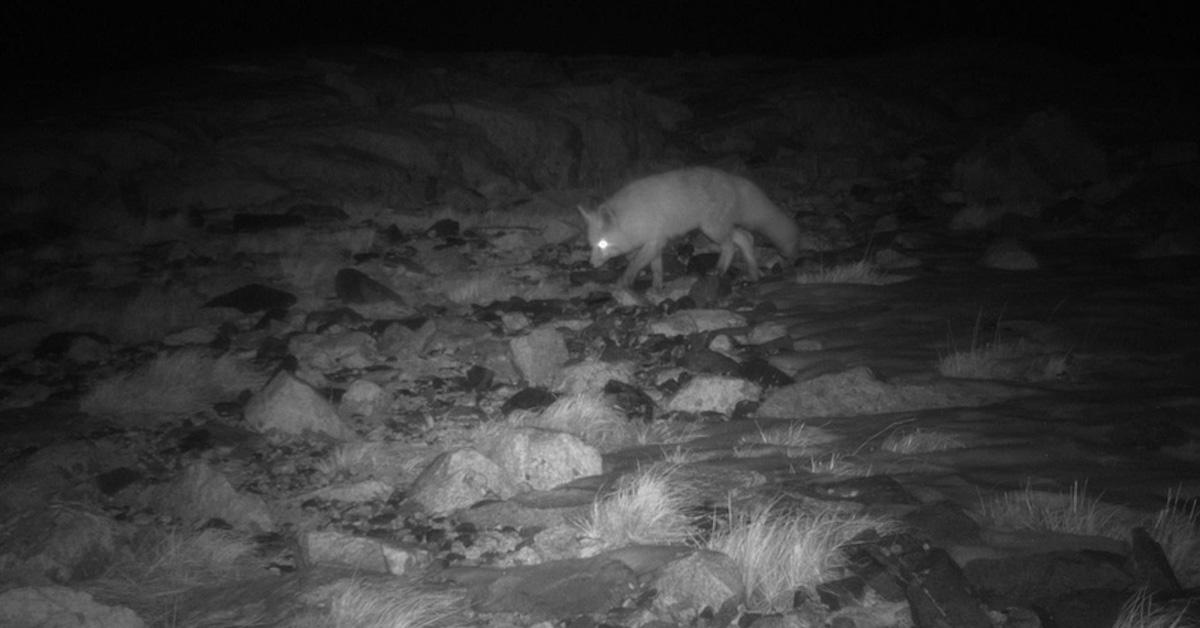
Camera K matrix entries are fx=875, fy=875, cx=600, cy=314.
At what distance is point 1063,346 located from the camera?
8180 millimetres

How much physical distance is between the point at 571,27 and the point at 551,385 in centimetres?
4632

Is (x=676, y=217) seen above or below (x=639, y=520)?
above

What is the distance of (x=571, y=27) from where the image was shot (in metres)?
51.3

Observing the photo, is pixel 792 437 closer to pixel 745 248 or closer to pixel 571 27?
pixel 745 248

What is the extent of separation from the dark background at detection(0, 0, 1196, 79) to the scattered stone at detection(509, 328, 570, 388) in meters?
33.0

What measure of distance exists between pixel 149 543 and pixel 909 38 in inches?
1956

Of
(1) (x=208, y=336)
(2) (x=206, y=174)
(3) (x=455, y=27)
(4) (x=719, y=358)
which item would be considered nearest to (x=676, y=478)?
(4) (x=719, y=358)

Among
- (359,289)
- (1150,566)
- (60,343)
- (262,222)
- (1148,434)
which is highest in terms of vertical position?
(1150,566)

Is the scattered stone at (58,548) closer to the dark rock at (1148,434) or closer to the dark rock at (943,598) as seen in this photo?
the dark rock at (943,598)

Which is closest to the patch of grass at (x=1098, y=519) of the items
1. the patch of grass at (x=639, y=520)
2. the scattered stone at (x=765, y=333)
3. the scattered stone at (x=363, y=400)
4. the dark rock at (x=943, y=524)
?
the dark rock at (x=943, y=524)

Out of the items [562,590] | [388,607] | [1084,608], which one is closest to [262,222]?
[388,607]

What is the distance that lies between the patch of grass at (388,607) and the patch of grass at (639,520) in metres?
0.94

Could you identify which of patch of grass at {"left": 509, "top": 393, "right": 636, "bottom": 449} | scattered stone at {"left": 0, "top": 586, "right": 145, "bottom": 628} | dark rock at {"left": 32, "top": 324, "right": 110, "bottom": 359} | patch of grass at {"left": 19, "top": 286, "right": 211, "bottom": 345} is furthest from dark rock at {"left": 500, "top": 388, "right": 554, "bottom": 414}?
dark rock at {"left": 32, "top": 324, "right": 110, "bottom": 359}

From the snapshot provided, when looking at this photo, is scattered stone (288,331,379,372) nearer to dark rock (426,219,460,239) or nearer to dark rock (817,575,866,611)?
dark rock (426,219,460,239)
